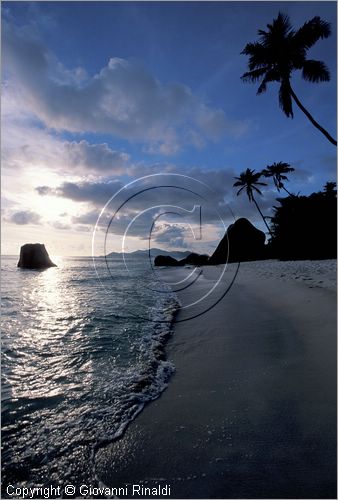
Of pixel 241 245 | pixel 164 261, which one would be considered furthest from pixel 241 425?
pixel 164 261

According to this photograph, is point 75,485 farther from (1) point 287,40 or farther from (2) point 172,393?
(1) point 287,40

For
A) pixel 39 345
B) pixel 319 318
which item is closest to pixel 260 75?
pixel 319 318

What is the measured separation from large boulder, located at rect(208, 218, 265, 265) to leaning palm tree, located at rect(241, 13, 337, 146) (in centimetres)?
2788

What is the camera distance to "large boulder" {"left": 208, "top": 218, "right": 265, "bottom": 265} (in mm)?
45750

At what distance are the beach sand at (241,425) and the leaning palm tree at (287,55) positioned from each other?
18.1 m

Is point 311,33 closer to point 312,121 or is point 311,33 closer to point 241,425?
point 312,121

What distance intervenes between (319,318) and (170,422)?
5284mm

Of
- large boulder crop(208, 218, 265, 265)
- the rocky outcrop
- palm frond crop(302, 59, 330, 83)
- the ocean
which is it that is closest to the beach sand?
the ocean

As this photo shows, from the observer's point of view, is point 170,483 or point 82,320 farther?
point 82,320

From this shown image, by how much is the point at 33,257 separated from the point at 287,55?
4957 cm

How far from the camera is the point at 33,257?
49.9 meters

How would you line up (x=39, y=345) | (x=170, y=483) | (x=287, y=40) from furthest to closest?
(x=287, y=40) → (x=39, y=345) → (x=170, y=483)

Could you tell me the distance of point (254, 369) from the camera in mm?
4629

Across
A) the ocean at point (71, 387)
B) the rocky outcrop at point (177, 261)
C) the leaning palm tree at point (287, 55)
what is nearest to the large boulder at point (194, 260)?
the rocky outcrop at point (177, 261)
